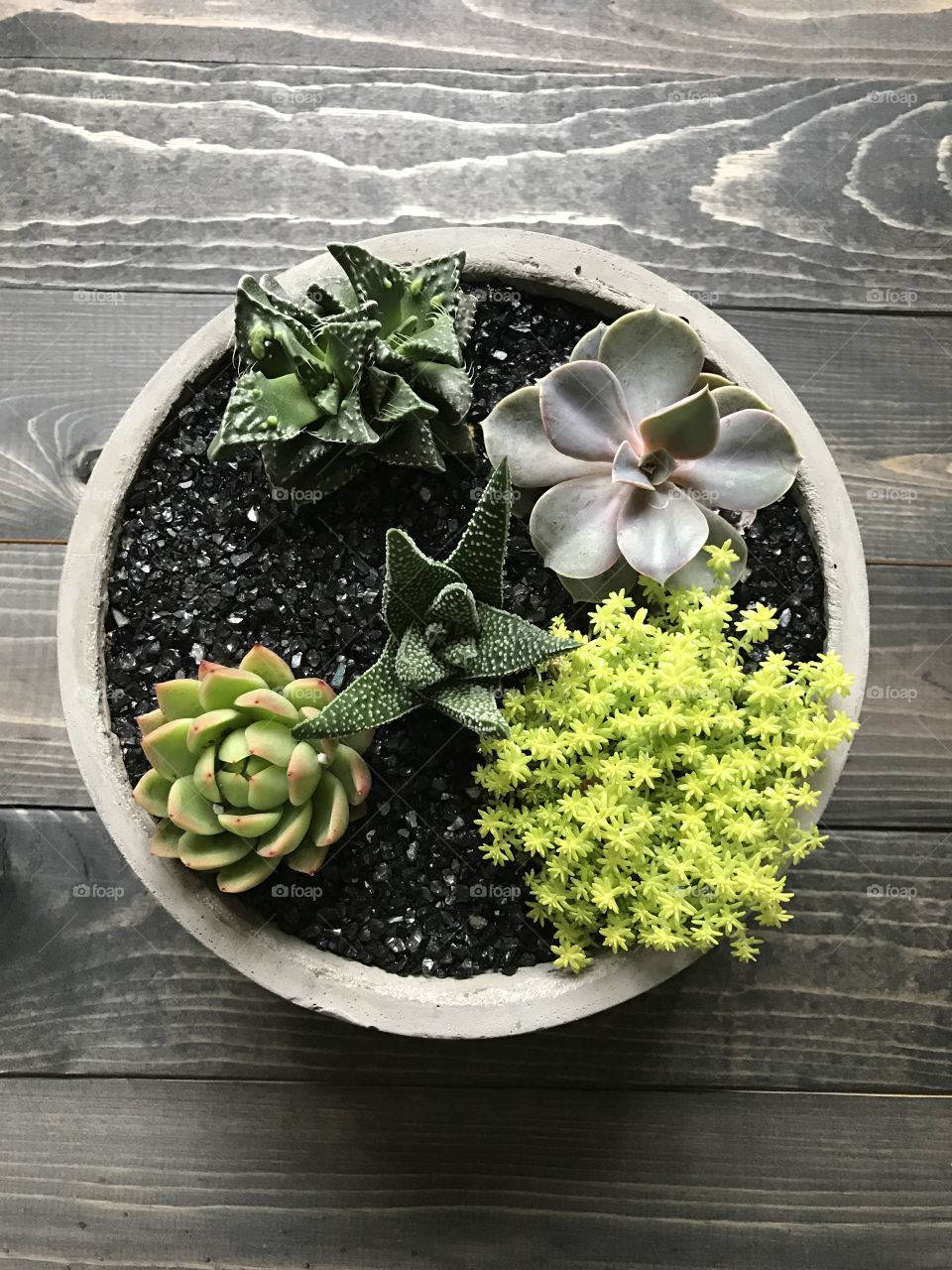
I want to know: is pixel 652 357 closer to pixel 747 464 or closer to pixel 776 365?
pixel 747 464

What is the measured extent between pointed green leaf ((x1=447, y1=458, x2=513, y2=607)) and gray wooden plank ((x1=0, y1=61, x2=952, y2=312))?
0.59 metres

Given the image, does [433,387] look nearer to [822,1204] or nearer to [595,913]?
[595,913]

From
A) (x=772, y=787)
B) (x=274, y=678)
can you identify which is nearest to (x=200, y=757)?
(x=274, y=678)

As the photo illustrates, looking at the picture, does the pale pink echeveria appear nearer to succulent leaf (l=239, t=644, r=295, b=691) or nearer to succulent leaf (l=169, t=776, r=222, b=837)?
succulent leaf (l=239, t=644, r=295, b=691)

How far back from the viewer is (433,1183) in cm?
120

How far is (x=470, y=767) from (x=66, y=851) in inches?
21.3

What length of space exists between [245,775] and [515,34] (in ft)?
3.41

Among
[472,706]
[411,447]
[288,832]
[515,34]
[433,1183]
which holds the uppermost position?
[515,34]

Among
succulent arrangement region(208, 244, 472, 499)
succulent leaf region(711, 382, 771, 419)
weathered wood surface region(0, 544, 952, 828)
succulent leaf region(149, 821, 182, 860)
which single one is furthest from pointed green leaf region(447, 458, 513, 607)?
weathered wood surface region(0, 544, 952, 828)

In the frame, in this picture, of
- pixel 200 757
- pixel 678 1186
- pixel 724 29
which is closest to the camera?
pixel 200 757

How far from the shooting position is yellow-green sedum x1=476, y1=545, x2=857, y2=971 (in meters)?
0.87

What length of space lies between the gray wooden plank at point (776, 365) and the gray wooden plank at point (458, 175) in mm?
34

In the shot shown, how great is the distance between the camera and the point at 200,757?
87 centimetres

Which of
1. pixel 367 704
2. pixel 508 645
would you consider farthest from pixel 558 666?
pixel 367 704
